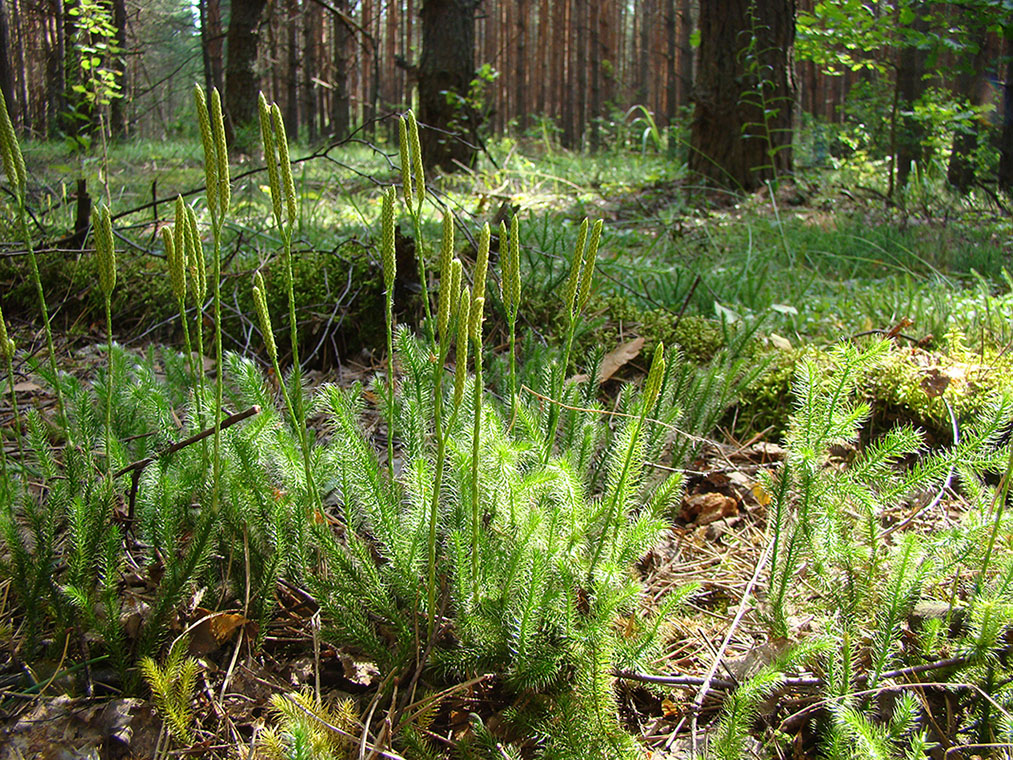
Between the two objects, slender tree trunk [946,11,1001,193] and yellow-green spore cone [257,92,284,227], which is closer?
yellow-green spore cone [257,92,284,227]

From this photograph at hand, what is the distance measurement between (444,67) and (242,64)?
172 inches

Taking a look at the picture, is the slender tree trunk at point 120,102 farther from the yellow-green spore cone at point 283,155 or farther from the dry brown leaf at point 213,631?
the dry brown leaf at point 213,631

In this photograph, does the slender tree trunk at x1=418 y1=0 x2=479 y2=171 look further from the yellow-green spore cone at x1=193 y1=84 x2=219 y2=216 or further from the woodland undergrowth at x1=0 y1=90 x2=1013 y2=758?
the yellow-green spore cone at x1=193 y1=84 x2=219 y2=216

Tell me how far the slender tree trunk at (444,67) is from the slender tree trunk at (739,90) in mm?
2582

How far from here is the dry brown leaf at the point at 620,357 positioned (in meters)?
2.36

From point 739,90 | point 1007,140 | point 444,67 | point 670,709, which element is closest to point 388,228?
point 670,709

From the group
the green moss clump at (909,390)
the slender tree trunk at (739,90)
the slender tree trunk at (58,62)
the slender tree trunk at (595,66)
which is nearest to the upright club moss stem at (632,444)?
the green moss clump at (909,390)

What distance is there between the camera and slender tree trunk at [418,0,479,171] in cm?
768

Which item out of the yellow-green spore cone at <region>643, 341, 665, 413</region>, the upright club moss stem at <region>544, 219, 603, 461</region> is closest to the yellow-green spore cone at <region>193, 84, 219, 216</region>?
the upright club moss stem at <region>544, 219, 603, 461</region>

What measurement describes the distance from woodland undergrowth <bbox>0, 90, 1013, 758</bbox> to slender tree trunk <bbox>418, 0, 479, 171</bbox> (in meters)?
6.80

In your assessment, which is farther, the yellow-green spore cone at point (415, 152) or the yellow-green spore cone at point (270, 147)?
the yellow-green spore cone at point (415, 152)

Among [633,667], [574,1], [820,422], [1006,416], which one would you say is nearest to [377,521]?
[633,667]

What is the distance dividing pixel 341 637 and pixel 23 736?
457 mm

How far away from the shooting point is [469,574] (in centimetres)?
114
